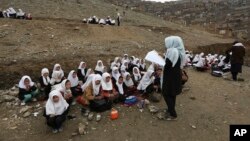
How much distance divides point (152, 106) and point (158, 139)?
3.74ft

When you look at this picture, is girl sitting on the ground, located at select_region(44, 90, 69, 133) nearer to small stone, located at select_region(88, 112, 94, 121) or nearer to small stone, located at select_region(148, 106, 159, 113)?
small stone, located at select_region(88, 112, 94, 121)

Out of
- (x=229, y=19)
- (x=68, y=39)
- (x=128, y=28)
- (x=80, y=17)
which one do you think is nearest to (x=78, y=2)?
(x=80, y=17)

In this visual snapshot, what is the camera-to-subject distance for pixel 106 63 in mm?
12062

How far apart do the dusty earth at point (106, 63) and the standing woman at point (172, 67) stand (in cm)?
75

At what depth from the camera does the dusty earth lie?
6.47 metres

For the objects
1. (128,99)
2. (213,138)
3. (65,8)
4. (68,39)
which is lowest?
(213,138)

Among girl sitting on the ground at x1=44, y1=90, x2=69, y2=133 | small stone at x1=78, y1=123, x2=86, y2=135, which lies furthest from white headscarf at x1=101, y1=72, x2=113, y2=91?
girl sitting on the ground at x1=44, y1=90, x2=69, y2=133

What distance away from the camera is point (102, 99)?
7.05m

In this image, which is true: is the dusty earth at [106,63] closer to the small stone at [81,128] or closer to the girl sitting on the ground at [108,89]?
the small stone at [81,128]

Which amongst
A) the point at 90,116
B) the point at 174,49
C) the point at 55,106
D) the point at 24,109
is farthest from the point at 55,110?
the point at 174,49

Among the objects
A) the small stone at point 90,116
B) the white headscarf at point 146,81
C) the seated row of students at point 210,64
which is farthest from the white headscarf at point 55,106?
the seated row of students at point 210,64

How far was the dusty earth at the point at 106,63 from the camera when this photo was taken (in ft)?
21.2

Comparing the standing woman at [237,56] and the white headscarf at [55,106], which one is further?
the standing woman at [237,56]

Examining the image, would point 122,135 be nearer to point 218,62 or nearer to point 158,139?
point 158,139
